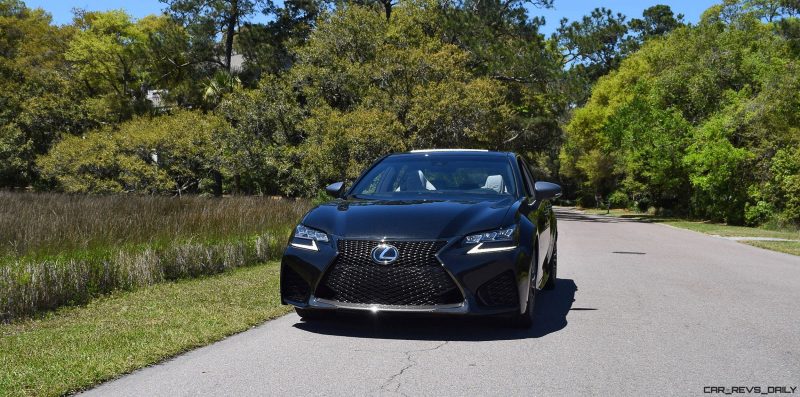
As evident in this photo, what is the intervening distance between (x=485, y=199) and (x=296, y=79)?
3102 centimetres

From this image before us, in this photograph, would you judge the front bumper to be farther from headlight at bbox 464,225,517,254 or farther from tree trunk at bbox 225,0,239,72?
tree trunk at bbox 225,0,239,72

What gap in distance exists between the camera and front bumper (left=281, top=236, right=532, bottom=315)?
5922 millimetres

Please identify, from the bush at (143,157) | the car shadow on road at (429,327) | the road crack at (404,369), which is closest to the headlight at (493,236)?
the car shadow on road at (429,327)

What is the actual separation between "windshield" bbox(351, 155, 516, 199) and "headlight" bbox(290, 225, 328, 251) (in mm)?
1094

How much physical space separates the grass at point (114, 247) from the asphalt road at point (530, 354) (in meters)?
2.96

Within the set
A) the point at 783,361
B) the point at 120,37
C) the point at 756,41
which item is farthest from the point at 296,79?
the point at 783,361

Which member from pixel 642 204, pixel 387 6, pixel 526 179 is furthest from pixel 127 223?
pixel 642 204

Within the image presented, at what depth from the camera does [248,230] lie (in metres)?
15.3

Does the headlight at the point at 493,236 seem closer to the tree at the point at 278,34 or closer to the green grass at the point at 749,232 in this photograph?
the green grass at the point at 749,232

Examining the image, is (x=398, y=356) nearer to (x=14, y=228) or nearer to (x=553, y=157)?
(x=14, y=228)

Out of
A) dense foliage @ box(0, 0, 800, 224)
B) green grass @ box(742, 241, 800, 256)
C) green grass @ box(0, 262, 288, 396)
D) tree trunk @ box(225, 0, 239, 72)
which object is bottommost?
green grass @ box(742, 241, 800, 256)

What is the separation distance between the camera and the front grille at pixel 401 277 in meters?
5.91

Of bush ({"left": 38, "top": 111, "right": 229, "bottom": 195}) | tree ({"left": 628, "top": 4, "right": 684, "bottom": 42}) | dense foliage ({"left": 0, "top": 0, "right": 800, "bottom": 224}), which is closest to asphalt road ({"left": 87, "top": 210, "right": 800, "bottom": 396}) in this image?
dense foliage ({"left": 0, "top": 0, "right": 800, "bottom": 224})

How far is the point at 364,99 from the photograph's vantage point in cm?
3381
